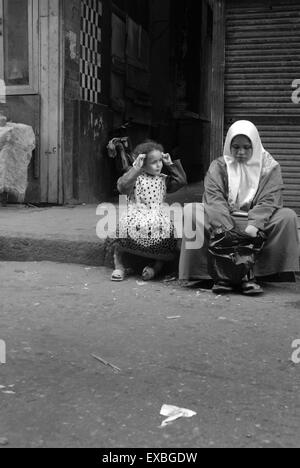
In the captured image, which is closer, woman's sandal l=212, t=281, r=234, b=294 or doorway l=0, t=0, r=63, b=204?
woman's sandal l=212, t=281, r=234, b=294

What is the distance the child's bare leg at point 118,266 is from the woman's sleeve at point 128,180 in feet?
1.49

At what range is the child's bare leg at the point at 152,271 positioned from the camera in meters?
4.48

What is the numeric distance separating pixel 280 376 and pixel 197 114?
949cm

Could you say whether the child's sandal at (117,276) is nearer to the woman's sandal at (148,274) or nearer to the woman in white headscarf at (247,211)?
the woman's sandal at (148,274)

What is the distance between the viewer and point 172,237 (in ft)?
14.8

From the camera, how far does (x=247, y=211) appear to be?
176 inches

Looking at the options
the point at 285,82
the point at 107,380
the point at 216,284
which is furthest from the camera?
the point at 285,82

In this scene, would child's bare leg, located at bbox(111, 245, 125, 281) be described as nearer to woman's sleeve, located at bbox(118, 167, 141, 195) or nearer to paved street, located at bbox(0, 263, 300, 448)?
paved street, located at bbox(0, 263, 300, 448)

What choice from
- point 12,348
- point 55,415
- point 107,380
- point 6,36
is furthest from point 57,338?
point 6,36

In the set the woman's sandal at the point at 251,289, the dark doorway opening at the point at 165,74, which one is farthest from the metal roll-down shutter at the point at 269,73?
the dark doorway opening at the point at 165,74

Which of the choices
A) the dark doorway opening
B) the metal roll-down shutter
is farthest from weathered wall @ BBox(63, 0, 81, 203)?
the metal roll-down shutter

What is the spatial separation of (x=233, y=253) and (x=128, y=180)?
41.6 inches

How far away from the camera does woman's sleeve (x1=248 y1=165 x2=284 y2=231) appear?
414 cm
